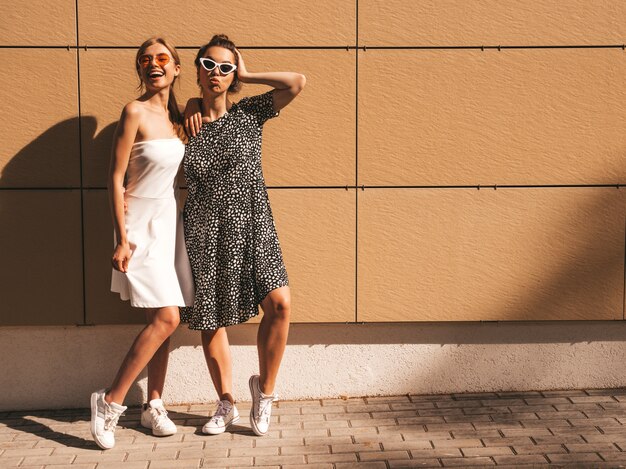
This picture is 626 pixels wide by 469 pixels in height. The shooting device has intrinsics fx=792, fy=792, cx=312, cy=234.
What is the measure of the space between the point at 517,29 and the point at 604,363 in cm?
212

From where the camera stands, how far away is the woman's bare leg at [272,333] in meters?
4.16

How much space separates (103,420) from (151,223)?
1047 millimetres

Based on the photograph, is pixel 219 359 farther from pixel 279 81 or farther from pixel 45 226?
pixel 279 81

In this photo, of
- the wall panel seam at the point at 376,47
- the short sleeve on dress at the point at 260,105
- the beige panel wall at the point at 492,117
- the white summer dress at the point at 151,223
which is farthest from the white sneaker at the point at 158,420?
the wall panel seam at the point at 376,47

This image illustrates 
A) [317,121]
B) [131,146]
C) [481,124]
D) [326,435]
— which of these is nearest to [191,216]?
[131,146]

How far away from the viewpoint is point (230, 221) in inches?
163

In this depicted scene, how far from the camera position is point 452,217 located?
15.7ft

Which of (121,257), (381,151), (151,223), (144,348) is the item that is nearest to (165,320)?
(144,348)

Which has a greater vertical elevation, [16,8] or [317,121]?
[16,8]

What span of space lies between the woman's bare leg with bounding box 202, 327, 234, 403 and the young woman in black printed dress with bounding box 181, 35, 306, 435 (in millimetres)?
133

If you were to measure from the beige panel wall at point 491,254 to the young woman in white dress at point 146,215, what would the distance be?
122cm

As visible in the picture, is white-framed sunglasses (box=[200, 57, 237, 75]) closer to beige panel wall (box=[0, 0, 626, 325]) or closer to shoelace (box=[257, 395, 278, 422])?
beige panel wall (box=[0, 0, 626, 325])

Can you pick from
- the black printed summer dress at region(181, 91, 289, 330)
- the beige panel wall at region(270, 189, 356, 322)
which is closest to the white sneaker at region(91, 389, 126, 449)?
the black printed summer dress at region(181, 91, 289, 330)

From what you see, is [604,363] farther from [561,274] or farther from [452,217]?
[452,217]
